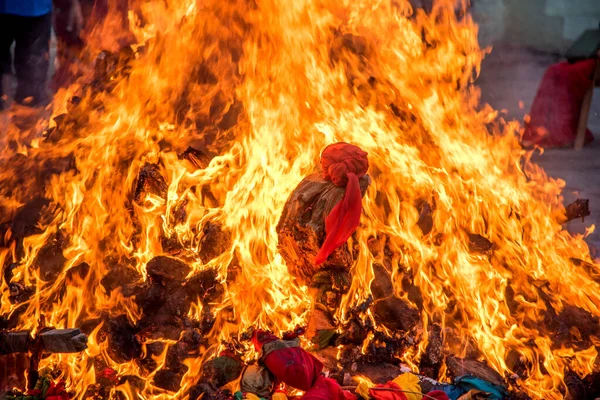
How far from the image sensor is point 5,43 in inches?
373

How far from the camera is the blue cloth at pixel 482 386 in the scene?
5.03 metres

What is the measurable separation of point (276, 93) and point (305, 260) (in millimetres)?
1971

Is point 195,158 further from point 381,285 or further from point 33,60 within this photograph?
point 33,60

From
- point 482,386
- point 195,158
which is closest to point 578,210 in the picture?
point 482,386

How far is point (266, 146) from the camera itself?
6699 mm

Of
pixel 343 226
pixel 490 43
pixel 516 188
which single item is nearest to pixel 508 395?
pixel 343 226

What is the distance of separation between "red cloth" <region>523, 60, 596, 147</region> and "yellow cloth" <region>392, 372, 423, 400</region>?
7628mm

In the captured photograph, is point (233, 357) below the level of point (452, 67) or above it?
below

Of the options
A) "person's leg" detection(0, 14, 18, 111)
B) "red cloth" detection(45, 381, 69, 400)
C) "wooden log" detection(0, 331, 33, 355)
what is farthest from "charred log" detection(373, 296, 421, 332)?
"person's leg" detection(0, 14, 18, 111)

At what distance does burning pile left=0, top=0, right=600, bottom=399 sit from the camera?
223 inches

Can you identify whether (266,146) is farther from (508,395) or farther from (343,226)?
(508,395)

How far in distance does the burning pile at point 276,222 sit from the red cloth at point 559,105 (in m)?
4.22

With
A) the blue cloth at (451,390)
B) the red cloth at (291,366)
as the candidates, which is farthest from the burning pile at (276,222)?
the red cloth at (291,366)

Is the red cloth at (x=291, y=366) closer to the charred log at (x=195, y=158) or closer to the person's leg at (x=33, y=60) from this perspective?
the charred log at (x=195, y=158)
